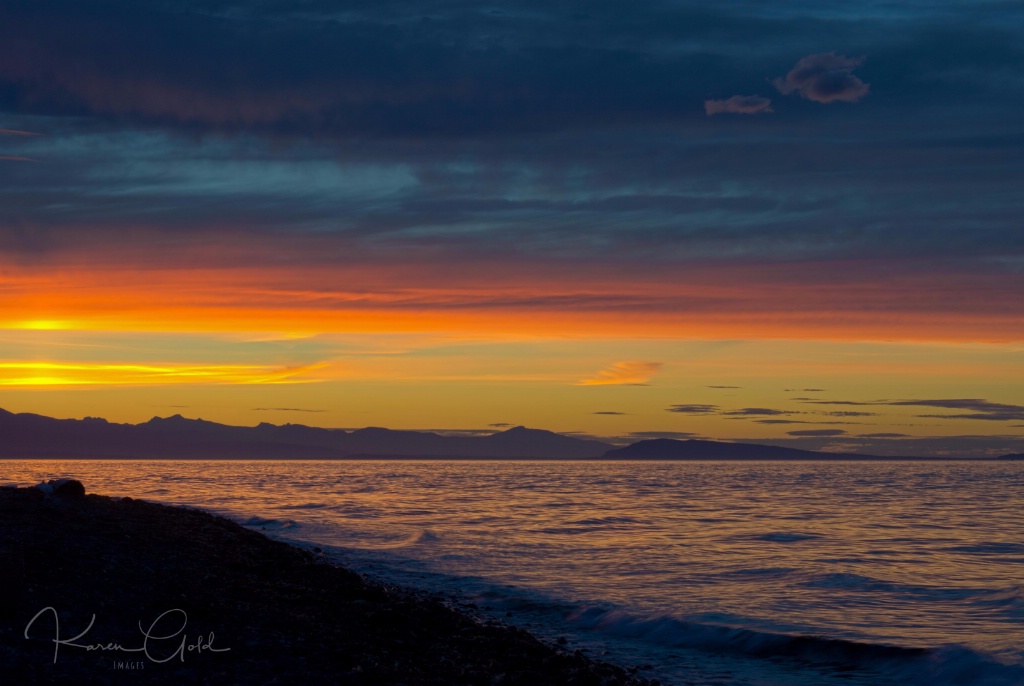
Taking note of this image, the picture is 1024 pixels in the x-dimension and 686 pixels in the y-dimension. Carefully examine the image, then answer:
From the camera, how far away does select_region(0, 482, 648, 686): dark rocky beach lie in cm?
1128

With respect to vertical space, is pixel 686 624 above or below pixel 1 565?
below

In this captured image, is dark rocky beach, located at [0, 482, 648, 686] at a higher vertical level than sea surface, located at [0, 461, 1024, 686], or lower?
higher

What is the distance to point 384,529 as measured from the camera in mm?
37781

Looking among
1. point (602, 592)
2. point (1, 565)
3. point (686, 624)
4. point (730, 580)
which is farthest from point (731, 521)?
point (1, 565)

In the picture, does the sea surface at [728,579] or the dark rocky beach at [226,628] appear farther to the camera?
the sea surface at [728,579]

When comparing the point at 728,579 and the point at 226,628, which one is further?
the point at 728,579

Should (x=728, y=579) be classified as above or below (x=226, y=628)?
below

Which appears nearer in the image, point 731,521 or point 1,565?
point 1,565

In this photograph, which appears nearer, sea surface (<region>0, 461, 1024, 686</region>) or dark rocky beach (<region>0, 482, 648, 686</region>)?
dark rocky beach (<region>0, 482, 648, 686</region>)

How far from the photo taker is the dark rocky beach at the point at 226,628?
11281 millimetres

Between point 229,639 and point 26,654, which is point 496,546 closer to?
point 229,639

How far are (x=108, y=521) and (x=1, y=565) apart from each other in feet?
45.5

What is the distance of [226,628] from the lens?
1339 centimetres

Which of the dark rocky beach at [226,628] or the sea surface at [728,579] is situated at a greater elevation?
the dark rocky beach at [226,628]
